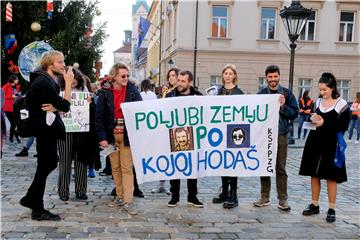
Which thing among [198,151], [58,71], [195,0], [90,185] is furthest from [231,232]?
[195,0]

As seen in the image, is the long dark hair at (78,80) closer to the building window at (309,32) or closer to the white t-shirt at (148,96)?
the white t-shirt at (148,96)

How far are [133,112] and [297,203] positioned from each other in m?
2.78

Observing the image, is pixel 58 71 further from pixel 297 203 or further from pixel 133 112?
pixel 297 203

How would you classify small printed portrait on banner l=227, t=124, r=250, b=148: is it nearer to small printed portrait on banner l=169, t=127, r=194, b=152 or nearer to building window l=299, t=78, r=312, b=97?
small printed portrait on banner l=169, t=127, r=194, b=152

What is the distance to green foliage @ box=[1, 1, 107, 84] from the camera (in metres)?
16.4

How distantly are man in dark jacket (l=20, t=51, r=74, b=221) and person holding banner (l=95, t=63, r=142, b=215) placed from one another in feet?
2.05

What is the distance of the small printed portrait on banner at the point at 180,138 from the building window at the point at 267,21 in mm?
26118

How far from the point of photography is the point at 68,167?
665cm

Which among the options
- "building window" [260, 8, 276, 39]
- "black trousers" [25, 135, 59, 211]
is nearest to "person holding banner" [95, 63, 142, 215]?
"black trousers" [25, 135, 59, 211]

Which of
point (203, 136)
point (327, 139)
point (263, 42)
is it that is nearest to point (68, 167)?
point (203, 136)

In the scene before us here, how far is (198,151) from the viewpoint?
6289 mm

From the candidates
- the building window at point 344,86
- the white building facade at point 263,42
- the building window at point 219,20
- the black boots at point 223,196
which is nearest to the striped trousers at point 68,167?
the black boots at point 223,196

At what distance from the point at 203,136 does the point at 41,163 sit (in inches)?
82.7

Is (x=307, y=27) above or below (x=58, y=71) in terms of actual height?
above
